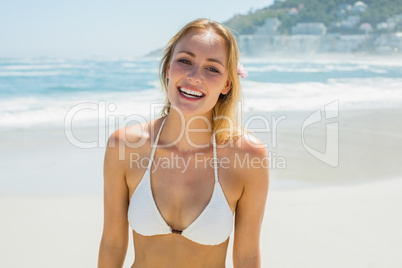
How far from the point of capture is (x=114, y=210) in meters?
2.33


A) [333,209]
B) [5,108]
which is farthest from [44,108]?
[333,209]

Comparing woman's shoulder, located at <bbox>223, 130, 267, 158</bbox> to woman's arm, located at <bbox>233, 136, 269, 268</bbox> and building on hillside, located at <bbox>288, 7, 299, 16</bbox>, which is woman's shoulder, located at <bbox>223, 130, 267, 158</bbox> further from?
building on hillside, located at <bbox>288, 7, 299, 16</bbox>

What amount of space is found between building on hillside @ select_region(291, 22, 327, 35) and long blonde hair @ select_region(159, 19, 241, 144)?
100080 millimetres

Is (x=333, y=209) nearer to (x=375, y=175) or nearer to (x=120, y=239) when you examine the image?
(x=375, y=175)

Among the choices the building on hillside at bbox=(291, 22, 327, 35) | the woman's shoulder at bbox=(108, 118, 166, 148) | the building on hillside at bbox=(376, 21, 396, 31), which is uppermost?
the building on hillside at bbox=(291, 22, 327, 35)

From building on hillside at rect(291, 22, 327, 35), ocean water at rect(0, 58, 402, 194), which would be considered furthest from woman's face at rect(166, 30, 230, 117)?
building on hillside at rect(291, 22, 327, 35)

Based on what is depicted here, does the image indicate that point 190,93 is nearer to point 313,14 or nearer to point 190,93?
point 190,93

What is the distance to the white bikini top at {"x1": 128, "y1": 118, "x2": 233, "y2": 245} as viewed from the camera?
2.23 metres

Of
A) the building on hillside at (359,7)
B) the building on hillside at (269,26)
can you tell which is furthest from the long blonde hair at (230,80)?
the building on hillside at (359,7)

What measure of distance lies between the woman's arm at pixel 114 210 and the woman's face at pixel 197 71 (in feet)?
1.40

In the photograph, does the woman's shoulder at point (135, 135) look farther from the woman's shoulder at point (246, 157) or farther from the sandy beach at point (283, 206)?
the sandy beach at point (283, 206)

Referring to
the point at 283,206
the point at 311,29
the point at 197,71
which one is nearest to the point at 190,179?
the point at 197,71

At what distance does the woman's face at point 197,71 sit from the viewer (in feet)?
7.30

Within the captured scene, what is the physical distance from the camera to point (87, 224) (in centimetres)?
431
